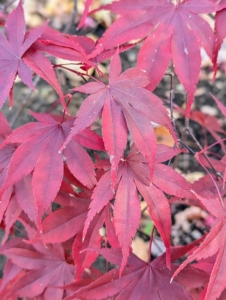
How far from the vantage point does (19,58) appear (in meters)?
0.61

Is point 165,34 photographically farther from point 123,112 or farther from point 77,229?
point 77,229

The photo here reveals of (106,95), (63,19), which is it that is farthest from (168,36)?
(63,19)

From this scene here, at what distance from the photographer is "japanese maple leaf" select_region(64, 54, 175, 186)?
562mm

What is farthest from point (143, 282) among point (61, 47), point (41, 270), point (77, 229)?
point (61, 47)

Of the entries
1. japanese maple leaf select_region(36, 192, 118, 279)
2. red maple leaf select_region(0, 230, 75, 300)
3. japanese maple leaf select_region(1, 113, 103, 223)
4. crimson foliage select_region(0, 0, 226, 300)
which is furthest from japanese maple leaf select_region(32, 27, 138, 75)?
red maple leaf select_region(0, 230, 75, 300)

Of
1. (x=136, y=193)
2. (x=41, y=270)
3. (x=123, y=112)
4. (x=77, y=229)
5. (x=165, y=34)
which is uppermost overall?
(x=165, y=34)

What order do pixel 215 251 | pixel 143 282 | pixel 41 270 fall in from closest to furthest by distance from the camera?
pixel 215 251 < pixel 143 282 < pixel 41 270

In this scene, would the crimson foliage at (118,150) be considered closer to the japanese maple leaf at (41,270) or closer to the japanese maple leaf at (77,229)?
the japanese maple leaf at (77,229)

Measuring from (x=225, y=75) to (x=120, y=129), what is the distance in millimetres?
1395

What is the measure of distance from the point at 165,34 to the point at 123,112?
0.19 meters

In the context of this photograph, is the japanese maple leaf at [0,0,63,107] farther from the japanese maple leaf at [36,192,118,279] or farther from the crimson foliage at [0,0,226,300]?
the japanese maple leaf at [36,192,118,279]

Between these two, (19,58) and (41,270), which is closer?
(19,58)

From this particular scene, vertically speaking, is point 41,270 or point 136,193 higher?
point 136,193

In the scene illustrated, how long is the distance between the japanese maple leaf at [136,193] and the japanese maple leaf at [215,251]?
0.06 meters
